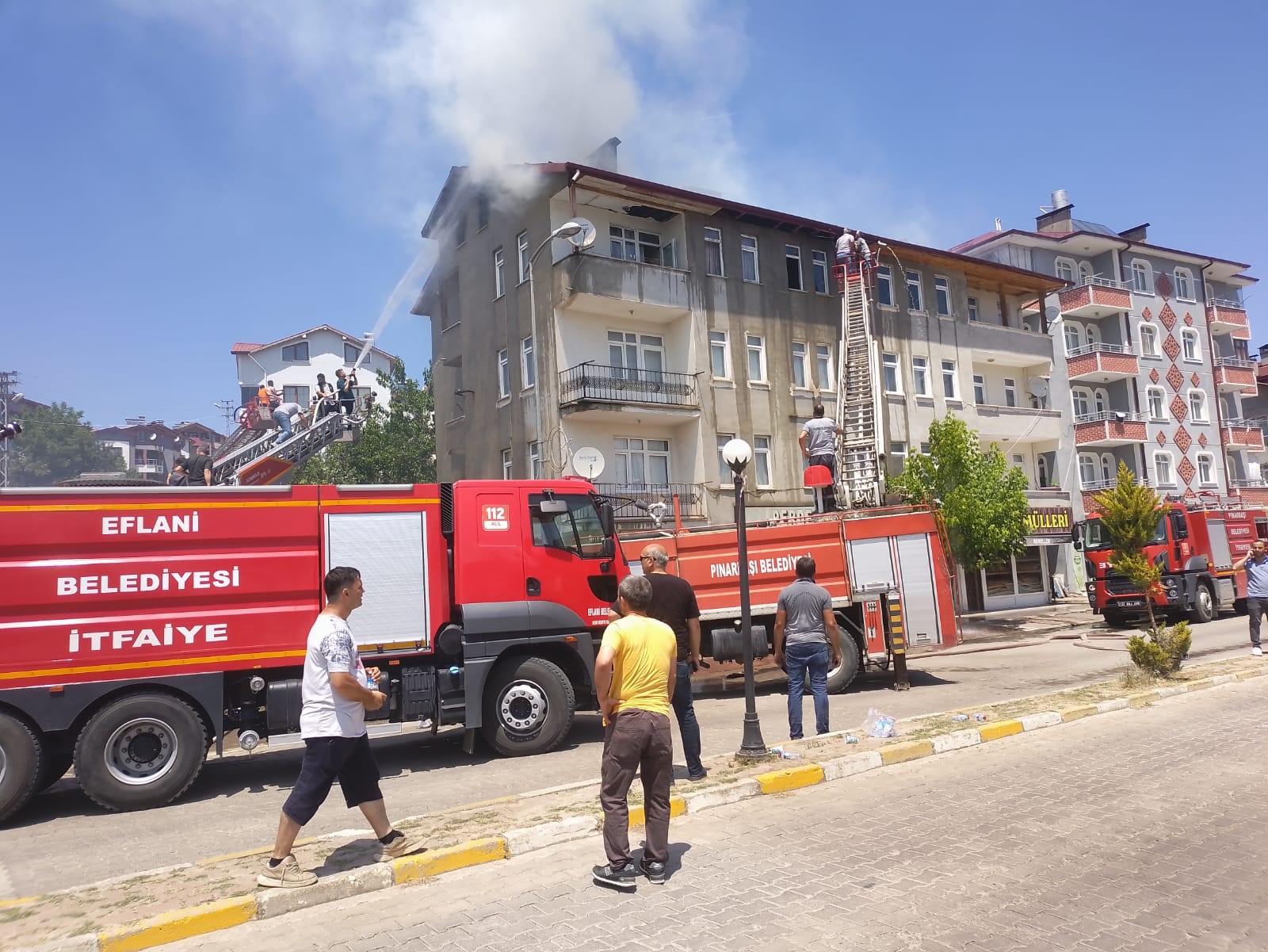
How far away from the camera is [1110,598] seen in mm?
21906

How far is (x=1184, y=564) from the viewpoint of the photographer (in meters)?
21.3

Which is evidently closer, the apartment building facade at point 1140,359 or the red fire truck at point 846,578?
the red fire truck at point 846,578

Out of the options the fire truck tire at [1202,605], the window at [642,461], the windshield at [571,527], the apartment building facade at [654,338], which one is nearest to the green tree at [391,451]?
the apartment building facade at [654,338]

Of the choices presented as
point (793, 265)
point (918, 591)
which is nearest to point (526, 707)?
point (918, 591)

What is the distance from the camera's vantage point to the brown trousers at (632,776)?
5.12m

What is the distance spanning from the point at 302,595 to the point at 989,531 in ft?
67.9

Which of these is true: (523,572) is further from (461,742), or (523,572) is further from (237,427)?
(237,427)

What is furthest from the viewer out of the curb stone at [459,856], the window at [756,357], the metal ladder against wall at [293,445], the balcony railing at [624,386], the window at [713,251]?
the window at [756,357]

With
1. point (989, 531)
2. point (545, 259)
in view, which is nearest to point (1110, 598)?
point (989, 531)

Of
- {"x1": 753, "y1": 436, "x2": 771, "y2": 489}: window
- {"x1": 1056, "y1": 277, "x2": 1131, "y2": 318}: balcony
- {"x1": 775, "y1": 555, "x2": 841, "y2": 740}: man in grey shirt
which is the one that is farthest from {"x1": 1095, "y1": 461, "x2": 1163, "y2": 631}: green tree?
{"x1": 1056, "y1": 277, "x2": 1131, "y2": 318}: balcony

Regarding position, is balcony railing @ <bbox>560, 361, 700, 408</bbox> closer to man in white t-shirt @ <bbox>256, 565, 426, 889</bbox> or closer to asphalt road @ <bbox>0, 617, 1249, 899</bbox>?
asphalt road @ <bbox>0, 617, 1249, 899</bbox>

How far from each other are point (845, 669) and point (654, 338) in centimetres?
1549

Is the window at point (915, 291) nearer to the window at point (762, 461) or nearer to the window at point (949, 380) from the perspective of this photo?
the window at point (949, 380)

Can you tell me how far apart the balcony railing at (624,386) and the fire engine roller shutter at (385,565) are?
1452cm
